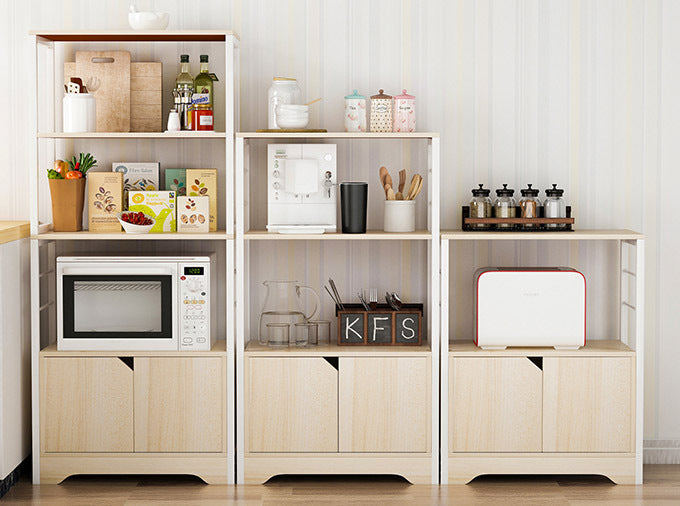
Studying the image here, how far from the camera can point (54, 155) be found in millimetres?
3721

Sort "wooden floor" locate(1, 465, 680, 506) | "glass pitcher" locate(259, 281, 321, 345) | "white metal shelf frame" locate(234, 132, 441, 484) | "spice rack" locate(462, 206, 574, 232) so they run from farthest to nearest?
1. "glass pitcher" locate(259, 281, 321, 345)
2. "spice rack" locate(462, 206, 574, 232)
3. "white metal shelf frame" locate(234, 132, 441, 484)
4. "wooden floor" locate(1, 465, 680, 506)

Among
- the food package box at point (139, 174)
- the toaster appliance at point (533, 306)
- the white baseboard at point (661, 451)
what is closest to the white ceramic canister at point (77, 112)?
the food package box at point (139, 174)

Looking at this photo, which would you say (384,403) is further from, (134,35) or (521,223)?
(134,35)

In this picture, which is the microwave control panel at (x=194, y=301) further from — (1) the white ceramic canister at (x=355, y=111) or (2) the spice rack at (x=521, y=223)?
(2) the spice rack at (x=521, y=223)

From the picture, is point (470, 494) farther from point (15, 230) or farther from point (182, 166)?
point (15, 230)

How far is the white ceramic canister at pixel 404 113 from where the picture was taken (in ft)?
11.5

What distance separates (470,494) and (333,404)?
2.08 ft

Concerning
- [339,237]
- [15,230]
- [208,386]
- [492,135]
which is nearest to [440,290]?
[339,237]

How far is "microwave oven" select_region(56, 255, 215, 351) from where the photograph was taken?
346 centimetres

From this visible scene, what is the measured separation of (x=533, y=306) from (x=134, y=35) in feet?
6.26

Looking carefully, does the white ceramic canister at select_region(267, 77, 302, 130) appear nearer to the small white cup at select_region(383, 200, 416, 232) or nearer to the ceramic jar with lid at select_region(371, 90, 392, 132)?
the ceramic jar with lid at select_region(371, 90, 392, 132)

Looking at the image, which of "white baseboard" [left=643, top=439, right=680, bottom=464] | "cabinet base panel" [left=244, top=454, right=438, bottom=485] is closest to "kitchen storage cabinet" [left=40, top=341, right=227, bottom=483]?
"cabinet base panel" [left=244, top=454, right=438, bottom=485]

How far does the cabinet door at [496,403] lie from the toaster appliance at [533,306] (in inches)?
4.8

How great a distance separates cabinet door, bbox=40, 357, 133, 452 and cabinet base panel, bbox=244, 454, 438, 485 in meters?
0.53
